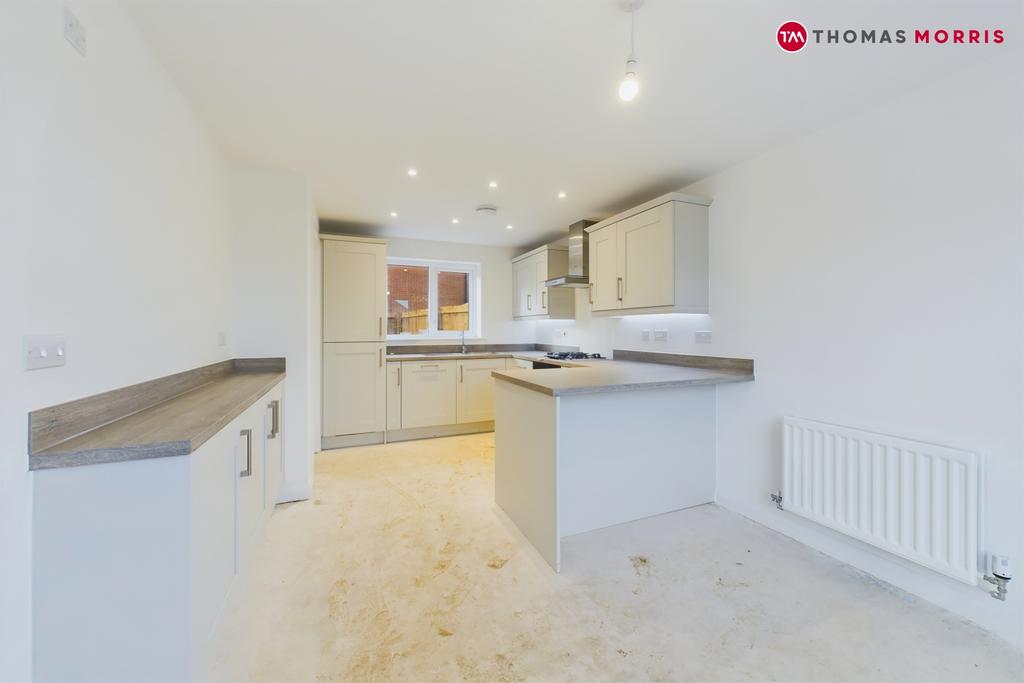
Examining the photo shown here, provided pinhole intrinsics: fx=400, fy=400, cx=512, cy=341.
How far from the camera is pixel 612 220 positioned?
3414mm

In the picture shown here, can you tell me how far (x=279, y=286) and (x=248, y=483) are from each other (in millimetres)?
1575

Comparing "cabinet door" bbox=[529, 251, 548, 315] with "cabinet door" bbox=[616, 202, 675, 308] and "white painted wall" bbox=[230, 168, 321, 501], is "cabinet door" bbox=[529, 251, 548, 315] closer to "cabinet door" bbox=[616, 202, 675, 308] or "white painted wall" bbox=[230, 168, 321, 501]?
"cabinet door" bbox=[616, 202, 675, 308]

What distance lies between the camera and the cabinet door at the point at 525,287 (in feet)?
16.1

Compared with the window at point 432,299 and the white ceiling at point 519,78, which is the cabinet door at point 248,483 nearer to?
the white ceiling at point 519,78

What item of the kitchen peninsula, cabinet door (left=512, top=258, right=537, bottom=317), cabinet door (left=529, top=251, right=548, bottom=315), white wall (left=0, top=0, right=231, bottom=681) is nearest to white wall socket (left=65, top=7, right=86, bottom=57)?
white wall (left=0, top=0, right=231, bottom=681)

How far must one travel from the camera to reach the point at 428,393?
446 centimetres

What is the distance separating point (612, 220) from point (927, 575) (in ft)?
9.32

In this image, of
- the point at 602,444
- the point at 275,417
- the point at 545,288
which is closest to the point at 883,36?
the point at 602,444

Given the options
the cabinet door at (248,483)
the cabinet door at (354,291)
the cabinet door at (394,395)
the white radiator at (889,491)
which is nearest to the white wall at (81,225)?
the cabinet door at (248,483)

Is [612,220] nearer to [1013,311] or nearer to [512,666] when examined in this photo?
[1013,311]

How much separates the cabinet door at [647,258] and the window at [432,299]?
8.14ft

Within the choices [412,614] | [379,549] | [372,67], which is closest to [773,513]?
[412,614]

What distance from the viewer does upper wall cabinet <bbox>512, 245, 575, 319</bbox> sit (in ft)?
15.2

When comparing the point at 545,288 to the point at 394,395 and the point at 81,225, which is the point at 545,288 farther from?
the point at 81,225
